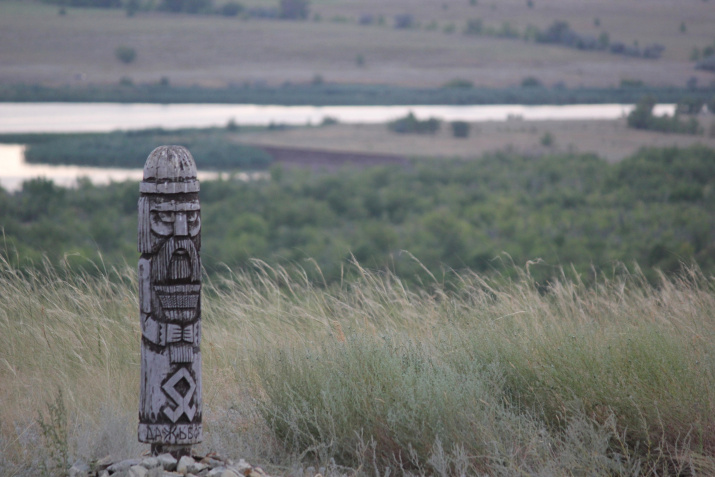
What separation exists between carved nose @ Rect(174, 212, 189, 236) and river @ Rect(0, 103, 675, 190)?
33.6 m

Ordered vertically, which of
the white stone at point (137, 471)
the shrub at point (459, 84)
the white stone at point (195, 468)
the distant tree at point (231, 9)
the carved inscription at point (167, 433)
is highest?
the distant tree at point (231, 9)

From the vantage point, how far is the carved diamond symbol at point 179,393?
280 centimetres

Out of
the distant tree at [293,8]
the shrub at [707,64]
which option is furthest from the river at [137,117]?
the distant tree at [293,8]

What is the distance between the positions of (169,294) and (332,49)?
7167 centimetres

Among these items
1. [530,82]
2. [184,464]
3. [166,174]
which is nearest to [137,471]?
[184,464]

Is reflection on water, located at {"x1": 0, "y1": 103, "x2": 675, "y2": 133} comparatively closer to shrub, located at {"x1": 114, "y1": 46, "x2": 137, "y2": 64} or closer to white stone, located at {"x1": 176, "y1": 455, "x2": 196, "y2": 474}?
shrub, located at {"x1": 114, "y1": 46, "x2": 137, "y2": 64}

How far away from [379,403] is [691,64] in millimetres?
49950

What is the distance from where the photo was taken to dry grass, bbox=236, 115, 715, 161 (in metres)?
46.2

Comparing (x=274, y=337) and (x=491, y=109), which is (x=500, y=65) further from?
(x=274, y=337)

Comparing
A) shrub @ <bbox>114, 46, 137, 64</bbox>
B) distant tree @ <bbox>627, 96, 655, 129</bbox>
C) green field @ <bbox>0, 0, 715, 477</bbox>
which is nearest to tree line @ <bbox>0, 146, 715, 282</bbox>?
green field @ <bbox>0, 0, 715, 477</bbox>

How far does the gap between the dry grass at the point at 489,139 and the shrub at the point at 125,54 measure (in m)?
11.4

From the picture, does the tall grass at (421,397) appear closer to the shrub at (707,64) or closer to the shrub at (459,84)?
the shrub at (707,64)

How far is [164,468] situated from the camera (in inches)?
109

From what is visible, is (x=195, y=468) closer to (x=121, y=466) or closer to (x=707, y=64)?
(x=121, y=466)
